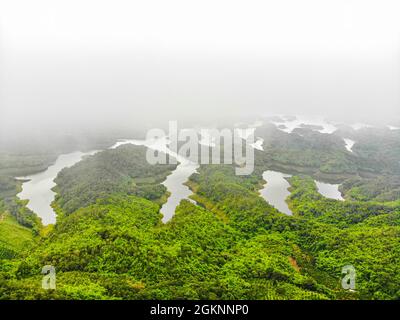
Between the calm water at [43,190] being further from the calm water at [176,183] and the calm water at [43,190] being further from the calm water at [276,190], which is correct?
the calm water at [276,190]

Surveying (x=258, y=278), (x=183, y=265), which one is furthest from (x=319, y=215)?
(x=183, y=265)

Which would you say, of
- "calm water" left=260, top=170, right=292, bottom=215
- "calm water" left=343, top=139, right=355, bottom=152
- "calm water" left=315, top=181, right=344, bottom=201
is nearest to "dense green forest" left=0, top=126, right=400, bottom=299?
"calm water" left=260, top=170, right=292, bottom=215

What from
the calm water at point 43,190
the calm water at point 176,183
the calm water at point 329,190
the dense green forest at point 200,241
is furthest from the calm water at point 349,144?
the calm water at point 43,190

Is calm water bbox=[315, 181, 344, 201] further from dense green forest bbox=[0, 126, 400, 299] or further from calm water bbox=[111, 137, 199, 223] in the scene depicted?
calm water bbox=[111, 137, 199, 223]

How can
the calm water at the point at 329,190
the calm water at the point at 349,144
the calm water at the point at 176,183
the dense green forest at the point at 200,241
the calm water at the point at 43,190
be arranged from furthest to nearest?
the calm water at the point at 349,144
the calm water at the point at 329,190
the calm water at the point at 176,183
the calm water at the point at 43,190
the dense green forest at the point at 200,241

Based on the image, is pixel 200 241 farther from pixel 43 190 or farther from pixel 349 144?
pixel 349 144

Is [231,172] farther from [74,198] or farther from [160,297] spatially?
[160,297]
